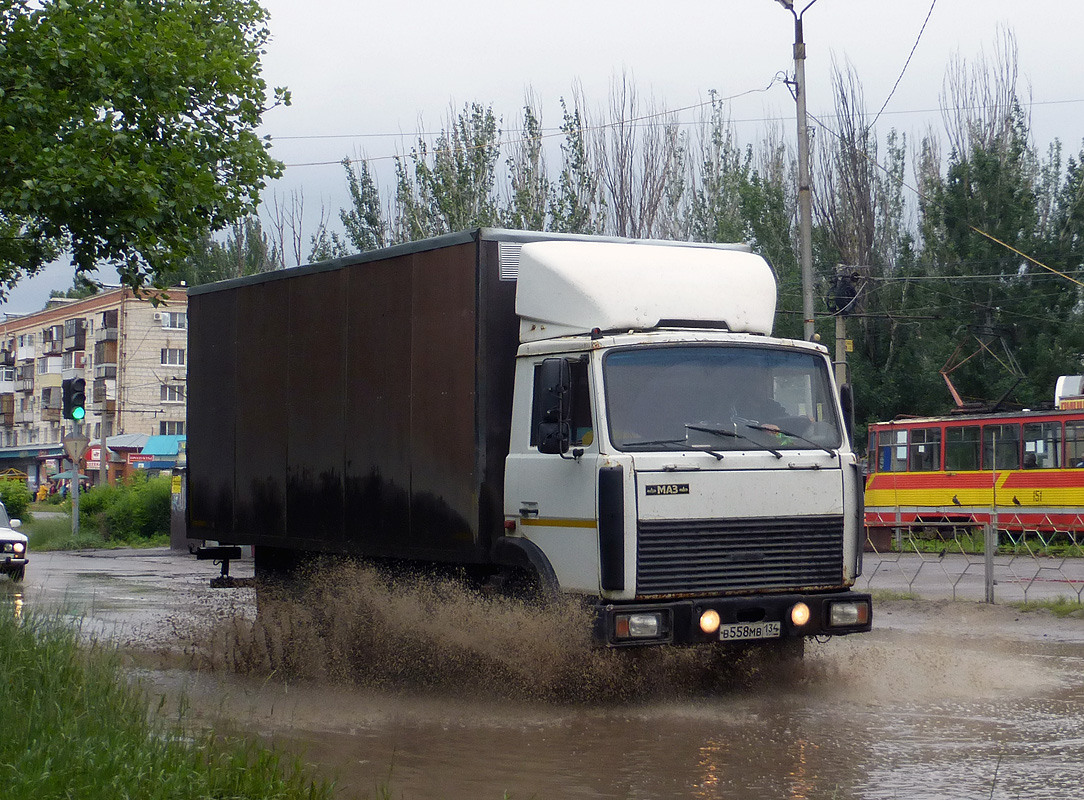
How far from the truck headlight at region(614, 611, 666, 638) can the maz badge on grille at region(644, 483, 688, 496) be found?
74 centimetres

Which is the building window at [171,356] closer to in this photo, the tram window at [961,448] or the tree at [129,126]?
the tram window at [961,448]

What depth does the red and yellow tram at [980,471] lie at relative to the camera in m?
29.5

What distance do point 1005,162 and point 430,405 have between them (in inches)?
1402

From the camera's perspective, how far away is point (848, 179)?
45.9 m

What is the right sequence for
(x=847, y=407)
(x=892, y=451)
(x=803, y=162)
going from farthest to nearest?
(x=892, y=451) < (x=803, y=162) < (x=847, y=407)

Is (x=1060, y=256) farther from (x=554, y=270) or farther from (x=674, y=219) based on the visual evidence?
(x=554, y=270)

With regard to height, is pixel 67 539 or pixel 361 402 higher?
pixel 361 402

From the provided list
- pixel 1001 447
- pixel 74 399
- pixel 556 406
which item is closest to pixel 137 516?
pixel 74 399

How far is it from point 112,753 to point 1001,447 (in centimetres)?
2809

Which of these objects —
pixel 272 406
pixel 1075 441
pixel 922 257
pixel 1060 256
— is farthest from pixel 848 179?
pixel 272 406

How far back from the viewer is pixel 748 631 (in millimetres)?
8938

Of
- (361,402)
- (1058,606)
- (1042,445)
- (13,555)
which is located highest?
(361,402)

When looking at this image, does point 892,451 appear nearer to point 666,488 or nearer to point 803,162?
point 803,162

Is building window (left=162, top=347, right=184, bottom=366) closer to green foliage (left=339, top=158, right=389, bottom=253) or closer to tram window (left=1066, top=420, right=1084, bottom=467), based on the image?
green foliage (left=339, top=158, right=389, bottom=253)
